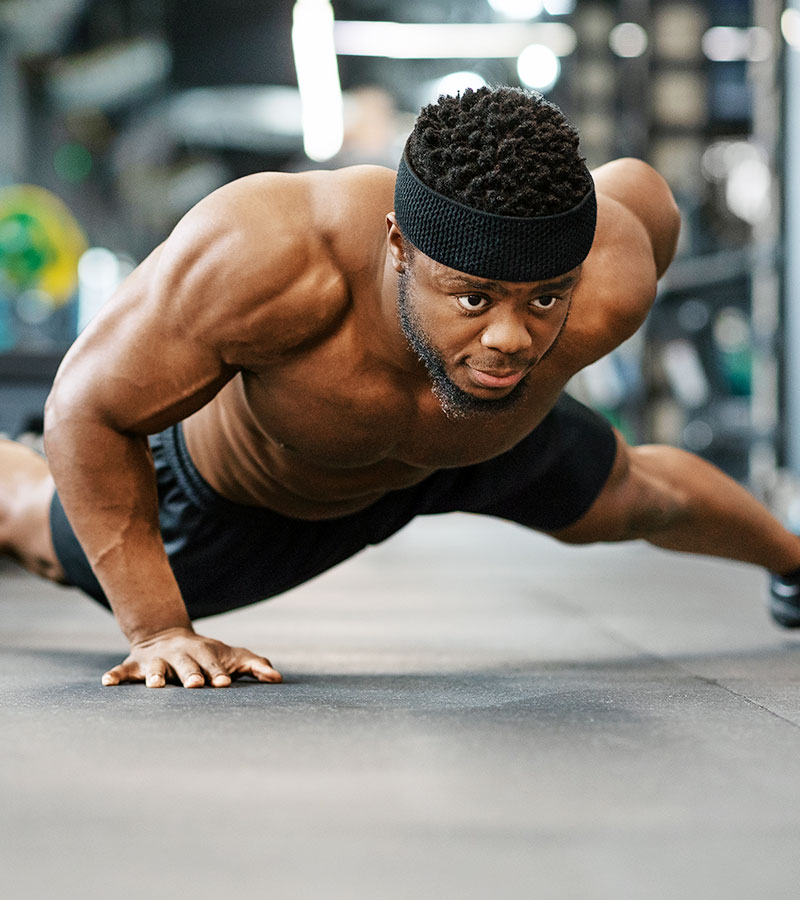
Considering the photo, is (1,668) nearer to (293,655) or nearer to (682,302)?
(293,655)

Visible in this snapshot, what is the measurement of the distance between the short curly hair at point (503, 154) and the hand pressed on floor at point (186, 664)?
0.65 m

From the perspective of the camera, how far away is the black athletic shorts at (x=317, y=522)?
1.74 metres

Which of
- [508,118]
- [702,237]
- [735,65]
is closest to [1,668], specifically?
[508,118]

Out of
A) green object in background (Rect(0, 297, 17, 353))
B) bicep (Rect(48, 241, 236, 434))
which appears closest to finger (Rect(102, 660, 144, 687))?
bicep (Rect(48, 241, 236, 434))

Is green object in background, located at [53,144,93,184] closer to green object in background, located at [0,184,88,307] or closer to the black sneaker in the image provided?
green object in background, located at [0,184,88,307]

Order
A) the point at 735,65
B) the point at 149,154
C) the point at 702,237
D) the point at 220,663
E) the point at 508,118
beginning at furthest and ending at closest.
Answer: the point at 149,154 < the point at 735,65 < the point at 702,237 < the point at 220,663 < the point at 508,118

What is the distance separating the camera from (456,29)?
332 inches

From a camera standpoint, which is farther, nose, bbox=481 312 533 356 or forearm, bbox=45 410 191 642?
forearm, bbox=45 410 191 642

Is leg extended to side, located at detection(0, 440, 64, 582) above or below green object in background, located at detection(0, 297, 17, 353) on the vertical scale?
above

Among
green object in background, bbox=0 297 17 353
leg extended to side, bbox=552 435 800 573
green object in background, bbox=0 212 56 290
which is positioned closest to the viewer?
leg extended to side, bbox=552 435 800 573

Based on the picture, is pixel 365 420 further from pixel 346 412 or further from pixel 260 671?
pixel 260 671

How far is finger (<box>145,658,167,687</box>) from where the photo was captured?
4.42 ft

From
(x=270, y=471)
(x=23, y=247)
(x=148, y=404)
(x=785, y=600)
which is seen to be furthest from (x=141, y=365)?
(x=23, y=247)

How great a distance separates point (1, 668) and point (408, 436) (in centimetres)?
71
